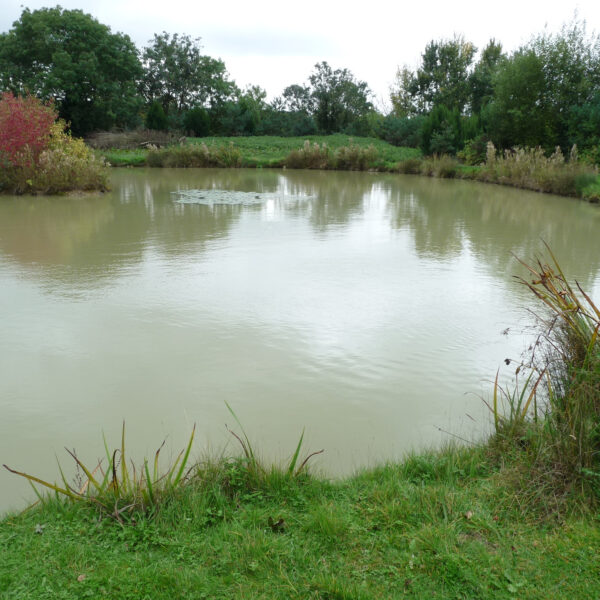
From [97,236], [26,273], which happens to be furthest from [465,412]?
[97,236]

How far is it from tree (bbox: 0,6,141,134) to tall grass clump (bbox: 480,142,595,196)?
825 inches

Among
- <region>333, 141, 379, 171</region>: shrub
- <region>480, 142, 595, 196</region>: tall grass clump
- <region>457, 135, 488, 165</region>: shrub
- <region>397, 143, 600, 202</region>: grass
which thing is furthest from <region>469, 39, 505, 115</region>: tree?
<region>480, 142, 595, 196</region>: tall grass clump

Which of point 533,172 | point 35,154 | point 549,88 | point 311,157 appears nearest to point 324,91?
point 311,157

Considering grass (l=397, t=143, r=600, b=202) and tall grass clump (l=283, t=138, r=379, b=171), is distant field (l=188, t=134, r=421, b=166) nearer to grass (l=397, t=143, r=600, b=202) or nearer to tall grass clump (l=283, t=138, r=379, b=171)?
tall grass clump (l=283, t=138, r=379, b=171)

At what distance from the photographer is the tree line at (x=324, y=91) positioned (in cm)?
1916

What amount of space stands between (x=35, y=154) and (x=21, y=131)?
1.91 feet

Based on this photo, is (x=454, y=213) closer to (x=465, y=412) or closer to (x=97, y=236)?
(x=97, y=236)

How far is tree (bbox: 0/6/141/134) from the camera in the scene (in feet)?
94.7

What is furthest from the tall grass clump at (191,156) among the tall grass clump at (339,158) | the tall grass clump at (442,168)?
the tall grass clump at (442,168)

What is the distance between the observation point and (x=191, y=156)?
70.4 ft

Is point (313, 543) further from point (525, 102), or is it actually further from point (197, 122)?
point (197, 122)

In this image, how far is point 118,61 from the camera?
99.7 ft

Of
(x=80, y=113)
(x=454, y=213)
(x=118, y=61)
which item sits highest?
(x=118, y=61)

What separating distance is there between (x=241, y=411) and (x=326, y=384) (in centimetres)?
61
